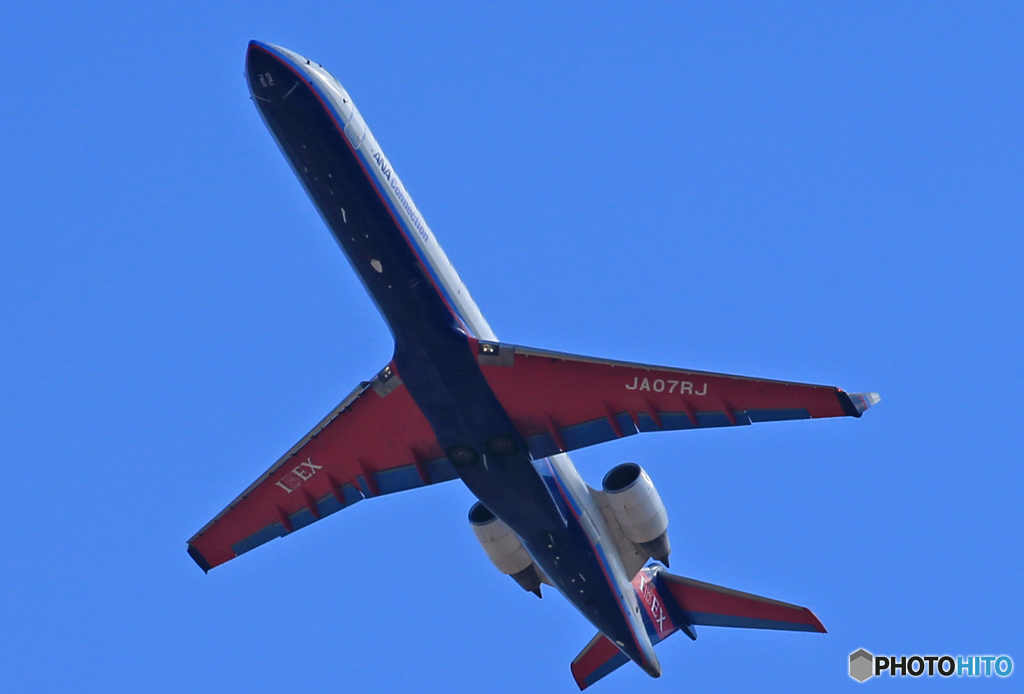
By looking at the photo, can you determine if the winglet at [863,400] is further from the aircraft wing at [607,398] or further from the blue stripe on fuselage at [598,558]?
the blue stripe on fuselage at [598,558]

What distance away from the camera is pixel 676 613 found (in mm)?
36844

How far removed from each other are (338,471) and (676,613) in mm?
11102

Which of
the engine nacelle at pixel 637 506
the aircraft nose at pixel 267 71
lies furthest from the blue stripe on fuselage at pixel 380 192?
the engine nacelle at pixel 637 506

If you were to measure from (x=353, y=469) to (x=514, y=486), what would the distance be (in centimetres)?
504

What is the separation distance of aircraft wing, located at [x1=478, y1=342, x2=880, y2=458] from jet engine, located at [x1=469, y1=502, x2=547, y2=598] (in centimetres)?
424

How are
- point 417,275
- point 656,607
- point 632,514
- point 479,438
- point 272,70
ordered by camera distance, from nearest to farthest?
point 272,70, point 417,275, point 479,438, point 632,514, point 656,607

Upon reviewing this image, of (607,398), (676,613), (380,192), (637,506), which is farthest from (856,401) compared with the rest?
(676,613)

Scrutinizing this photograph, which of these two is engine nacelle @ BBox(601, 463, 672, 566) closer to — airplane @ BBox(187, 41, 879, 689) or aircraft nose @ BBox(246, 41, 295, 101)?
airplane @ BBox(187, 41, 879, 689)

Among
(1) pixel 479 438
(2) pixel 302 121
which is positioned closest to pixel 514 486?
(1) pixel 479 438

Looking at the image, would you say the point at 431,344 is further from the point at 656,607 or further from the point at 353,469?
the point at 656,607

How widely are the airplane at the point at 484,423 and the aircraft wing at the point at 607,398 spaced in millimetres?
34

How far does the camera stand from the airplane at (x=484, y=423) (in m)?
26.7

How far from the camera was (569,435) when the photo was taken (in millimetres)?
30438

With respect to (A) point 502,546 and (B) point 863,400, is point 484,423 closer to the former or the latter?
(A) point 502,546
